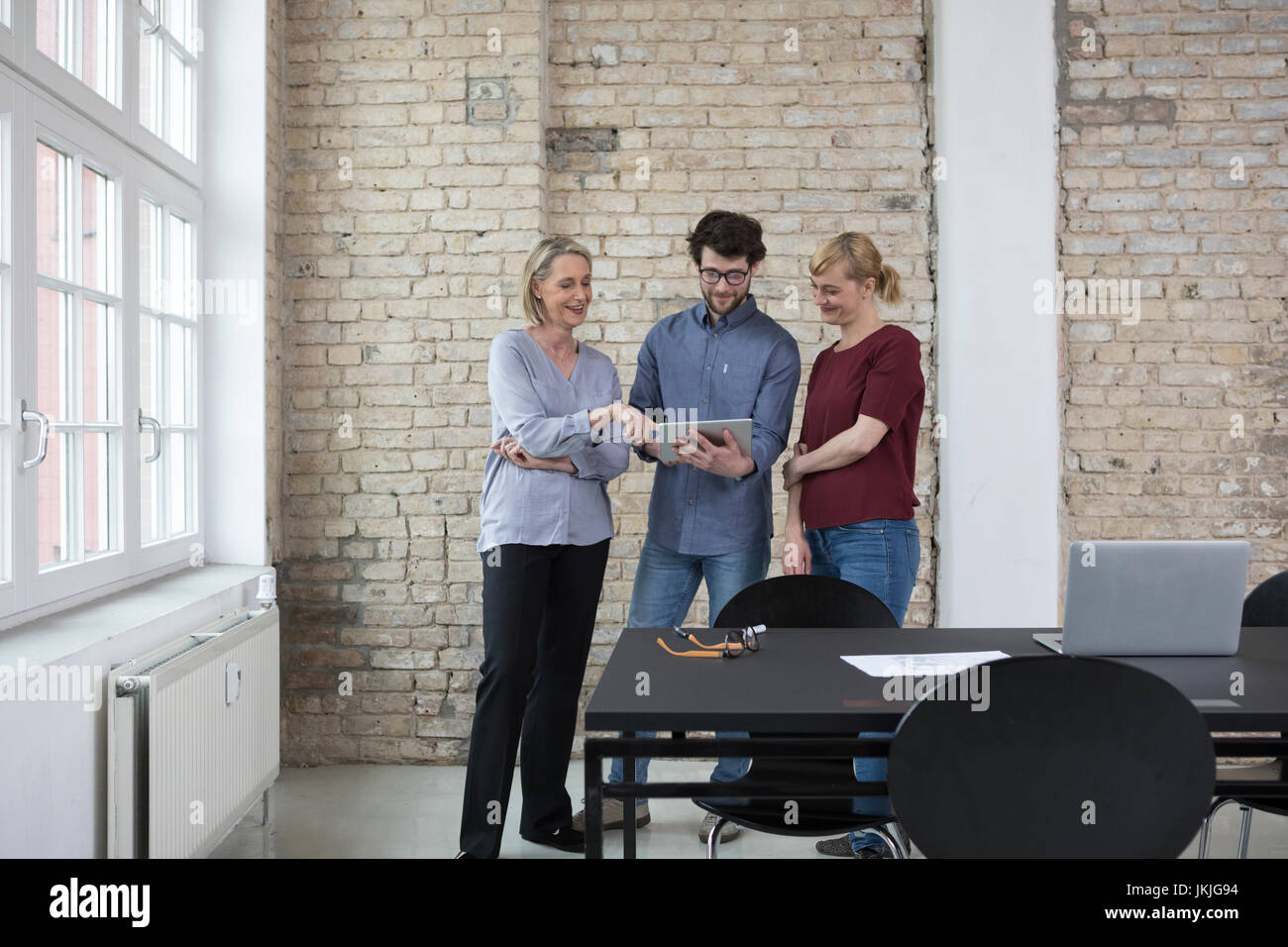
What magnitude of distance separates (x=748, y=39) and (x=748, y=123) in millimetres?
337

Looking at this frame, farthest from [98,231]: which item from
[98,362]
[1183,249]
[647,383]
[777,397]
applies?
[1183,249]

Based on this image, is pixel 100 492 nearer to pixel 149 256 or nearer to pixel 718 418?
pixel 149 256

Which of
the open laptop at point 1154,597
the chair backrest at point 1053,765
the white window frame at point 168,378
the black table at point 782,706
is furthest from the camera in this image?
the white window frame at point 168,378

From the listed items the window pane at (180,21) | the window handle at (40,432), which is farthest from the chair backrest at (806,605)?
the window pane at (180,21)

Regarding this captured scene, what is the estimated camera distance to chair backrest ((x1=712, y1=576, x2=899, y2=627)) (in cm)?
247

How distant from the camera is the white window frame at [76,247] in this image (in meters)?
2.34

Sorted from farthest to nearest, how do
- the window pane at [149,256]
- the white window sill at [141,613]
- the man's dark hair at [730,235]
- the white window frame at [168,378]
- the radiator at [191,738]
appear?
the window pane at [149,256] < the white window frame at [168,378] < the man's dark hair at [730,235] < the radiator at [191,738] < the white window sill at [141,613]

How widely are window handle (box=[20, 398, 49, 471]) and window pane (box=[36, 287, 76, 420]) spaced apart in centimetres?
8

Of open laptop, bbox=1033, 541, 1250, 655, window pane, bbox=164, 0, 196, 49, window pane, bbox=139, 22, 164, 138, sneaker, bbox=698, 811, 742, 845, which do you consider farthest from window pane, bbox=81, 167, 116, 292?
open laptop, bbox=1033, 541, 1250, 655

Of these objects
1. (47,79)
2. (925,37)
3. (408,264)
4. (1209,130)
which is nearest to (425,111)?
(408,264)

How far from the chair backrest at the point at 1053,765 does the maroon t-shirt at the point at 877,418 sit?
136 cm

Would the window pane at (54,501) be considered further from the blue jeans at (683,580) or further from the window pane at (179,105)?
the blue jeans at (683,580)

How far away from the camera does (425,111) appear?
12.7 feet

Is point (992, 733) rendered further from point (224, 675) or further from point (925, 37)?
point (925, 37)
